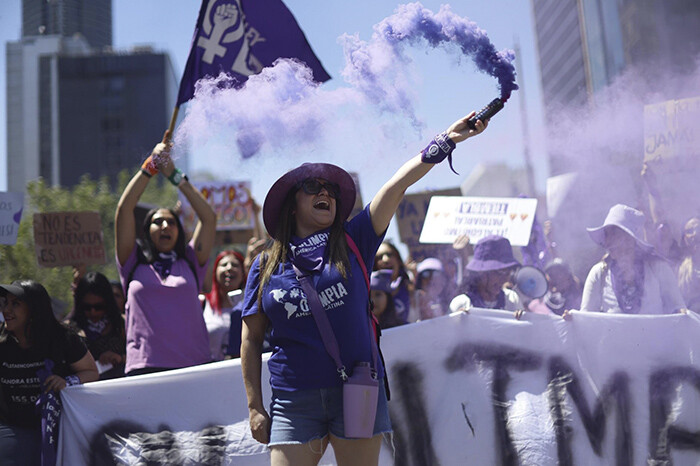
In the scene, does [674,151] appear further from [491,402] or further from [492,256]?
[491,402]

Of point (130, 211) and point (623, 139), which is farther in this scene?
point (623, 139)

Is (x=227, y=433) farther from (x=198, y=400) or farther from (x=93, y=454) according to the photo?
(x=93, y=454)

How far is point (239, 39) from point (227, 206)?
15.9 feet

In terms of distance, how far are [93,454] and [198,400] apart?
1.84 feet

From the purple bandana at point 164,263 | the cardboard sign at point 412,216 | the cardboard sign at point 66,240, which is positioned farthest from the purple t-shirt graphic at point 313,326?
the cardboard sign at point 412,216

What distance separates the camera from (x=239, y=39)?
4.12 meters

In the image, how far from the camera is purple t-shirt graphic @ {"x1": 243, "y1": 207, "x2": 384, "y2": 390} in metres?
2.56

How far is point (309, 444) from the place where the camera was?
2.56 meters

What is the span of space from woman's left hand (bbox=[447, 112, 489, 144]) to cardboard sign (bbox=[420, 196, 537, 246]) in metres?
3.75

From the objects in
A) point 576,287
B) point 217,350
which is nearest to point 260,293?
point 217,350

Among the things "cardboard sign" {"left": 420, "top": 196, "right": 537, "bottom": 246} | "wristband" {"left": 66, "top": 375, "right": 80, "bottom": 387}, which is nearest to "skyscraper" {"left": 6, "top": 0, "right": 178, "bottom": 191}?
"cardboard sign" {"left": 420, "top": 196, "right": 537, "bottom": 246}

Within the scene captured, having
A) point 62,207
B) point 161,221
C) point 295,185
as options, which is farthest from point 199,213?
point 62,207

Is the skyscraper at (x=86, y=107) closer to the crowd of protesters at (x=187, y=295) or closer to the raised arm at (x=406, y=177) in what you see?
the crowd of protesters at (x=187, y=295)

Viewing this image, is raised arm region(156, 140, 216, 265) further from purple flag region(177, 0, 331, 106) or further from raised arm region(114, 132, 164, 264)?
purple flag region(177, 0, 331, 106)
